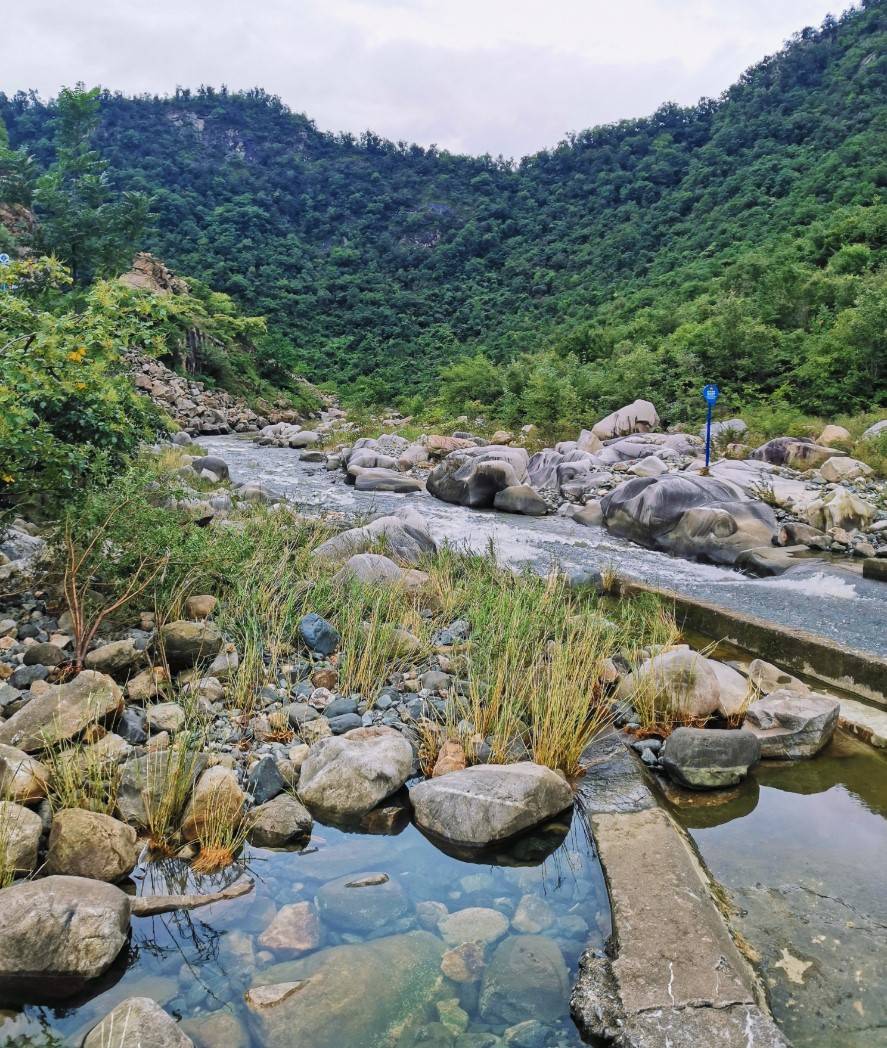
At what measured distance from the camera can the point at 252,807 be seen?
3.25m

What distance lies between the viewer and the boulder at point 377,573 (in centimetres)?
581

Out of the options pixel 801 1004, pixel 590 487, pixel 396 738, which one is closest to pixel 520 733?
pixel 396 738

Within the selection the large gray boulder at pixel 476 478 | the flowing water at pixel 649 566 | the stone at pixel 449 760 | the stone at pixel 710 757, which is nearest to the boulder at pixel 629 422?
the large gray boulder at pixel 476 478

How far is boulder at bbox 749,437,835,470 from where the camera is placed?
11.5 m

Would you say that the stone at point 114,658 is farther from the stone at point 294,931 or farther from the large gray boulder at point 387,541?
the large gray boulder at point 387,541

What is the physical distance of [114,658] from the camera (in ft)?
13.1

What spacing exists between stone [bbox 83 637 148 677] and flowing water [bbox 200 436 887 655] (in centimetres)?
407

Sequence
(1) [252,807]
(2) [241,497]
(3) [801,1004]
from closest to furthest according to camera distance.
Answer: (3) [801,1004], (1) [252,807], (2) [241,497]

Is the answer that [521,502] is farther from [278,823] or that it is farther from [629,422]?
[278,823]

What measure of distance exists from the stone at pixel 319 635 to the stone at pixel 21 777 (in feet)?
6.09

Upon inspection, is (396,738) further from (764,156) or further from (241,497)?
(764,156)

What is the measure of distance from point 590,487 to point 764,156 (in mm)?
31386

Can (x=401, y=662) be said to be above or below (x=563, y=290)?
below

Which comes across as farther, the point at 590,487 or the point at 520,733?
the point at 590,487
